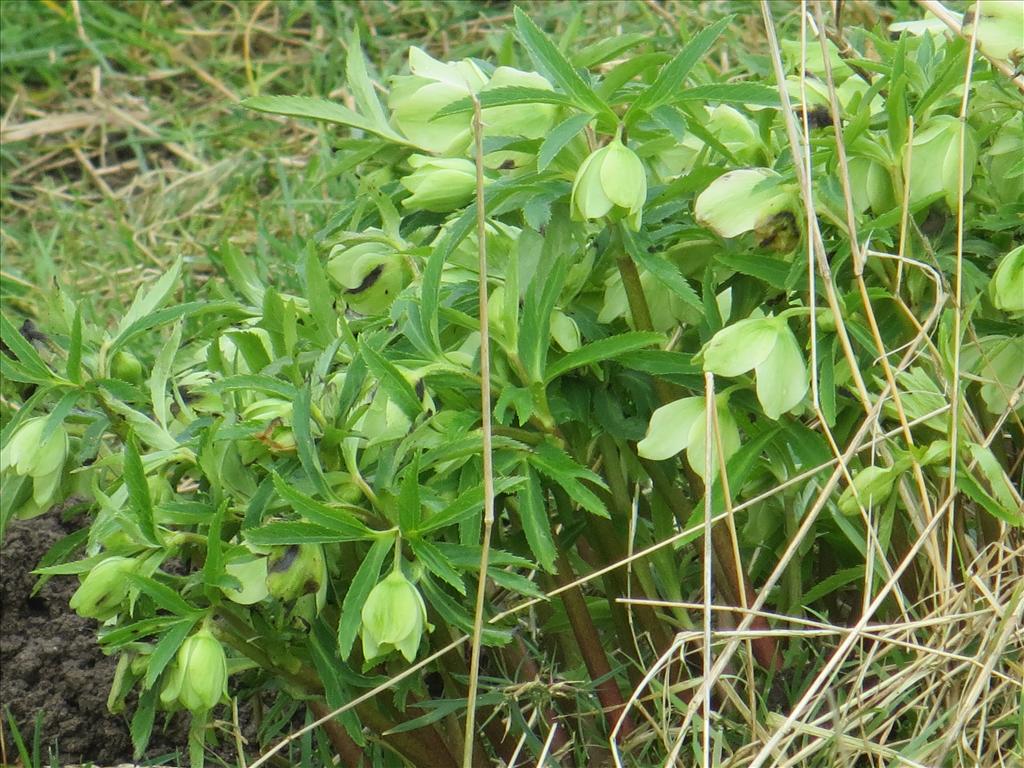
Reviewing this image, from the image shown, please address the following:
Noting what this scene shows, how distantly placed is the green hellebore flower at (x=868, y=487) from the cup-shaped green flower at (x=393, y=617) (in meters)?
0.29

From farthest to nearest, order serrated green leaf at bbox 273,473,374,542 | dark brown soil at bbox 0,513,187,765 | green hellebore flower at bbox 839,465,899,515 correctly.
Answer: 1. dark brown soil at bbox 0,513,187,765
2. green hellebore flower at bbox 839,465,899,515
3. serrated green leaf at bbox 273,473,374,542

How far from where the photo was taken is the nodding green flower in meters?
0.88

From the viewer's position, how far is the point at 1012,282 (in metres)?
0.85

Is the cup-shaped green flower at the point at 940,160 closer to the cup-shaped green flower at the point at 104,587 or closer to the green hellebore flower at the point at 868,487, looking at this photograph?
the green hellebore flower at the point at 868,487

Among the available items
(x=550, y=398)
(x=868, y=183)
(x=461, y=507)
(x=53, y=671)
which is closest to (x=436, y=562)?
(x=461, y=507)

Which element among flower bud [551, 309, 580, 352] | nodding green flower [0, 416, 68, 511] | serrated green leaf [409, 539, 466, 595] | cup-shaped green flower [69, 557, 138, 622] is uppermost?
flower bud [551, 309, 580, 352]

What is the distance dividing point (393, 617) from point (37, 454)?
0.29 m

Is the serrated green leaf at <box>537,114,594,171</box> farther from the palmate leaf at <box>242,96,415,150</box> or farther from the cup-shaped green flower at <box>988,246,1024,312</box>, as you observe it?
the cup-shaped green flower at <box>988,246,1024,312</box>

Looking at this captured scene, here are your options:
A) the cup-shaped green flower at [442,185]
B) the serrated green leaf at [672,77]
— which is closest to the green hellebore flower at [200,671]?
the cup-shaped green flower at [442,185]

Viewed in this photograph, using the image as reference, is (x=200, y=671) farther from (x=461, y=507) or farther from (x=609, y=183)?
(x=609, y=183)

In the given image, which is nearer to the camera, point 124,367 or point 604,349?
point 604,349

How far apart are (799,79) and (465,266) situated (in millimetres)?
275

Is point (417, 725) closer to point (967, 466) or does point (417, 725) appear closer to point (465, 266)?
point (465, 266)

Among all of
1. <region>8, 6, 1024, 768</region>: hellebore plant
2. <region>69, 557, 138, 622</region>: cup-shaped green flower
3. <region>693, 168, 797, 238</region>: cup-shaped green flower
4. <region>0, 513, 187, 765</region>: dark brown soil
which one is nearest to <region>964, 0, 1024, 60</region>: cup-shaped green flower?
<region>8, 6, 1024, 768</region>: hellebore plant
